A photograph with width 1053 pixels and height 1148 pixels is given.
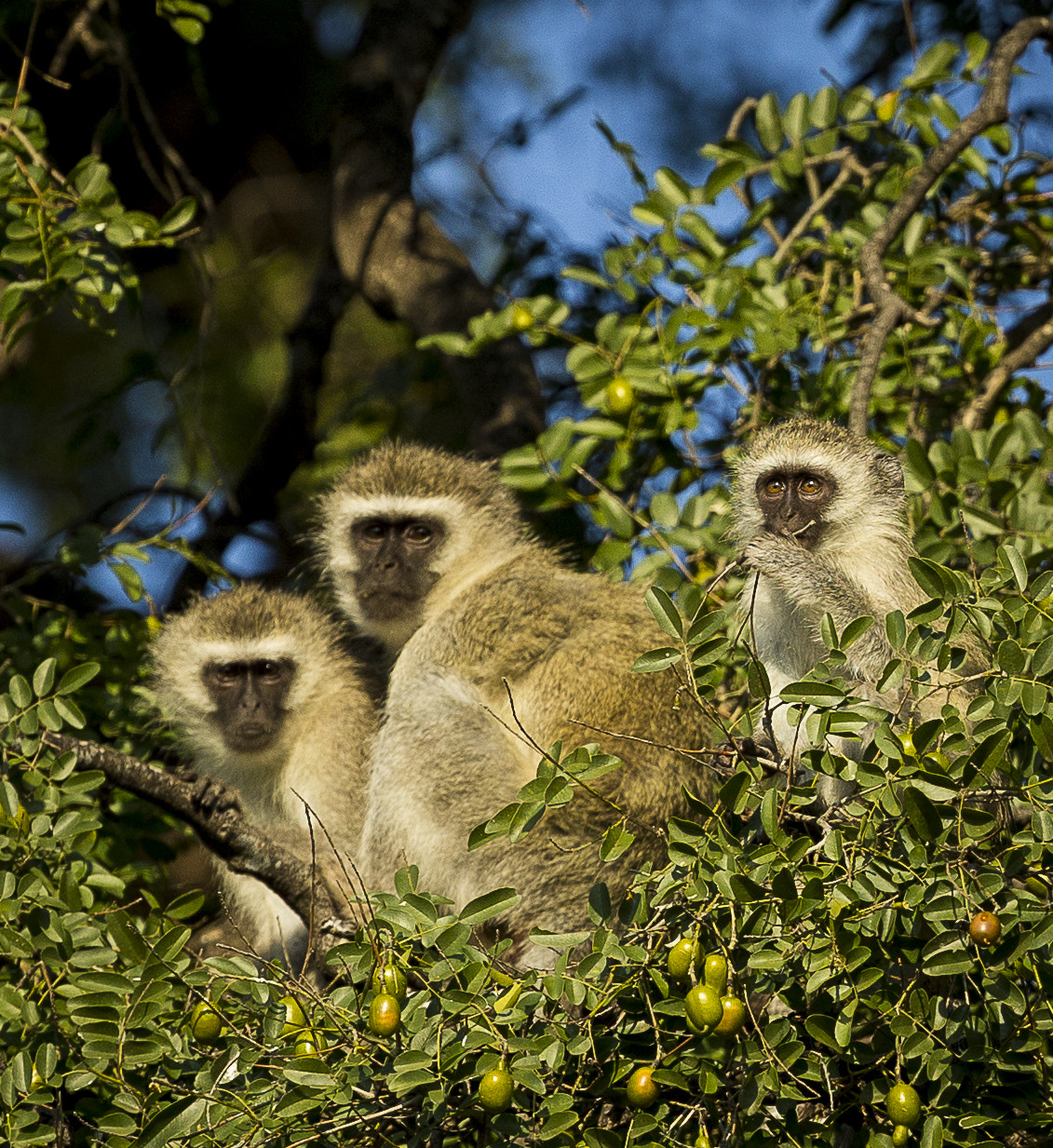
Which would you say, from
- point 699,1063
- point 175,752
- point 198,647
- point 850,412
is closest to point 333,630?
point 198,647

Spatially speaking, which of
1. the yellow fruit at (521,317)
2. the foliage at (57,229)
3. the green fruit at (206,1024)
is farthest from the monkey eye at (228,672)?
the green fruit at (206,1024)

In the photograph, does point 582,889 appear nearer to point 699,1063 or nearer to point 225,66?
point 699,1063

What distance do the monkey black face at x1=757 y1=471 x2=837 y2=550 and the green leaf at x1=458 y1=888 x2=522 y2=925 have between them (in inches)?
61.0

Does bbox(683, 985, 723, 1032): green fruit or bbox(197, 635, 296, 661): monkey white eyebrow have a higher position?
bbox(683, 985, 723, 1032): green fruit

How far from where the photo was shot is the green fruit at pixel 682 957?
7.36 feet

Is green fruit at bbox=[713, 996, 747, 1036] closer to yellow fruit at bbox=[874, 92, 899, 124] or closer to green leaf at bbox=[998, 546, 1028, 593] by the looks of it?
green leaf at bbox=[998, 546, 1028, 593]

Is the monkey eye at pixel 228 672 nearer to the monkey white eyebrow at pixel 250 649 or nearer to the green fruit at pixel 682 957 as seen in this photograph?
the monkey white eyebrow at pixel 250 649

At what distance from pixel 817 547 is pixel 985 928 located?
163 cm

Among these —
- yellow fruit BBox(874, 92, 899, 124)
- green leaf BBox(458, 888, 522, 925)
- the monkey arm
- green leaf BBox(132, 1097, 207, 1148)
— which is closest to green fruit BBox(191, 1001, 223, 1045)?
green leaf BBox(132, 1097, 207, 1148)

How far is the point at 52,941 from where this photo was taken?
2.72 metres

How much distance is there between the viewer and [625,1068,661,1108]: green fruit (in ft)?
7.46

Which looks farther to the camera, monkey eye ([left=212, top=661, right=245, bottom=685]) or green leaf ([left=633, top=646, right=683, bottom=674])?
monkey eye ([left=212, top=661, right=245, bottom=685])

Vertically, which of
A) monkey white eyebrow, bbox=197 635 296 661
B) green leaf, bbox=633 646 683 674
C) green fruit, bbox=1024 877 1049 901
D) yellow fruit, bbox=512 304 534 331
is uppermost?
yellow fruit, bbox=512 304 534 331

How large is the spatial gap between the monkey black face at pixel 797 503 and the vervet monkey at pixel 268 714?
62.7 inches
